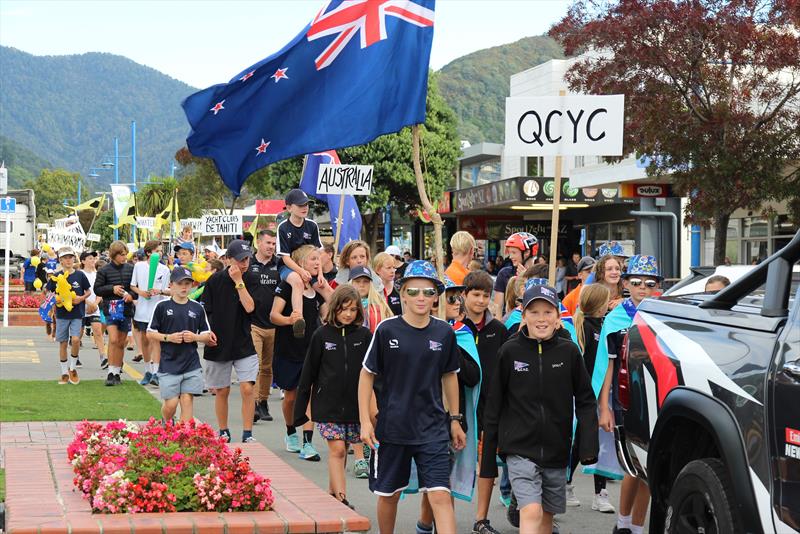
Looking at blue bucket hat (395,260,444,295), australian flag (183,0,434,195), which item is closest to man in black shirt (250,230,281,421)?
australian flag (183,0,434,195)

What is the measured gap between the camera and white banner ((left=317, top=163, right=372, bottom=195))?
54.0 feet

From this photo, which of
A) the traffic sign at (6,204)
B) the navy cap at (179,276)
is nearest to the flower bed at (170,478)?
the navy cap at (179,276)

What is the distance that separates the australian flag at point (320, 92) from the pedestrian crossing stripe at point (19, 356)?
10384 millimetres

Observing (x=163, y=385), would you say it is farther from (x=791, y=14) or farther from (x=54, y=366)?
(x=791, y=14)

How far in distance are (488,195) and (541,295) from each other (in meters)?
35.4

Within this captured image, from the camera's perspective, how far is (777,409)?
4270mm

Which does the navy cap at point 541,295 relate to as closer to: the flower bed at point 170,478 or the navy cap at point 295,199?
the flower bed at point 170,478

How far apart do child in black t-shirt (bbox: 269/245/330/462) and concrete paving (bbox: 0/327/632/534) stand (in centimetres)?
44

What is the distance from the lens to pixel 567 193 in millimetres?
37375

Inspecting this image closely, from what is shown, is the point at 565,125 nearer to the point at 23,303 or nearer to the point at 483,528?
the point at 483,528

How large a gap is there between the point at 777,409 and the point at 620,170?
89.7ft

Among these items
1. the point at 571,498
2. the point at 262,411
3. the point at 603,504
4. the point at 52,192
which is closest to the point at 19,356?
the point at 262,411

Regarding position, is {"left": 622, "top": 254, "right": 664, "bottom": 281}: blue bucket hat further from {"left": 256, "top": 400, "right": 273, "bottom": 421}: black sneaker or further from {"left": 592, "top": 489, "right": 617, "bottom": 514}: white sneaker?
{"left": 256, "top": 400, "right": 273, "bottom": 421}: black sneaker

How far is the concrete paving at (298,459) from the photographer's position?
8.10 metres
